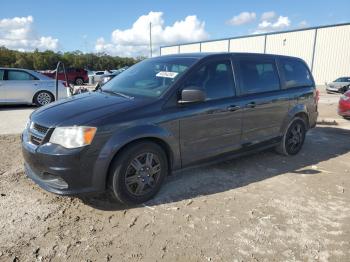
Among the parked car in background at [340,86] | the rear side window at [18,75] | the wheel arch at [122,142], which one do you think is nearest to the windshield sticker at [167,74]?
the wheel arch at [122,142]

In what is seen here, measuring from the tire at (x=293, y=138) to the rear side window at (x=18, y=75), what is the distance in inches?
366

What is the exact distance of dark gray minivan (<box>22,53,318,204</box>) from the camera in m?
3.40

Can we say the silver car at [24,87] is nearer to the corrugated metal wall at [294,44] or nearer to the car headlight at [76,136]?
the car headlight at [76,136]

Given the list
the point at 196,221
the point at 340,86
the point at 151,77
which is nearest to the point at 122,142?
the point at 196,221

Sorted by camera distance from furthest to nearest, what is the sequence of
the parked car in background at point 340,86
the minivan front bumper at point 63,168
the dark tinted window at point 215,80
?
1. the parked car in background at point 340,86
2. the dark tinted window at point 215,80
3. the minivan front bumper at point 63,168

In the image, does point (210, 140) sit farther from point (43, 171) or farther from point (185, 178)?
point (43, 171)

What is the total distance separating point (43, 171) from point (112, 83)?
1807 mm

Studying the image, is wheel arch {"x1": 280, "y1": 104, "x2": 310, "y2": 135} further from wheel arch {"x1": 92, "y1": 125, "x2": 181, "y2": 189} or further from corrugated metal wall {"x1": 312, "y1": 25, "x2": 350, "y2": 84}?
corrugated metal wall {"x1": 312, "y1": 25, "x2": 350, "y2": 84}

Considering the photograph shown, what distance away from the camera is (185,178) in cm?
469

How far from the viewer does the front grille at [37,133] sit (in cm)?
350

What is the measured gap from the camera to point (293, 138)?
5941 millimetres

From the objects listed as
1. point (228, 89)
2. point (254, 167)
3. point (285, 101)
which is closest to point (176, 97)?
point (228, 89)

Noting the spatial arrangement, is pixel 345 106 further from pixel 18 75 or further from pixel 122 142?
pixel 18 75

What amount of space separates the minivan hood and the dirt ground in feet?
3.39
